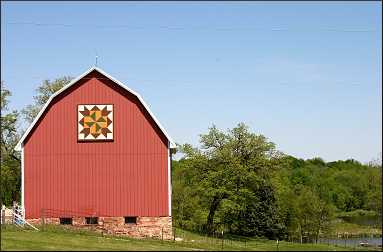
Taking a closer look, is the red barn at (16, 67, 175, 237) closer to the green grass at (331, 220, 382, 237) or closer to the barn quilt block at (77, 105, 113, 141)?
the barn quilt block at (77, 105, 113, 141)

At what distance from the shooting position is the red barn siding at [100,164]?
31.8 m

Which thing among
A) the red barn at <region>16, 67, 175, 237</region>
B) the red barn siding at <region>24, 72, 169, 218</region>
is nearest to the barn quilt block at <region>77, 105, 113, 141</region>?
the red barn at <region>16, 67, 175, 237</region>

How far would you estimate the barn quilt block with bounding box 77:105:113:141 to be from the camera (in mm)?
31875

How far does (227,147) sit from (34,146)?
58.6 feet

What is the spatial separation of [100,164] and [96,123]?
7.59ft

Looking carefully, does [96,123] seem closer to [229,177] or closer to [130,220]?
[130,220]

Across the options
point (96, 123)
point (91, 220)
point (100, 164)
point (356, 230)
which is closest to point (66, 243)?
point (91, 220)

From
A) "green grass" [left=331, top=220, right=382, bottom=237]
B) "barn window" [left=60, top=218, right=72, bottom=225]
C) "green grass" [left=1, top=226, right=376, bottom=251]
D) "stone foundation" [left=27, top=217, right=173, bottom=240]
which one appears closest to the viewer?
"green grass" [left=1, top=226, right=376, bottom=251]

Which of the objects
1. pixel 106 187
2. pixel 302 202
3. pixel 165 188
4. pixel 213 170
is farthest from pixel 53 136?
pixel 302 202

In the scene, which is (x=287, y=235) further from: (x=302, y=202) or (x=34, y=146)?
(x=34, y=146)

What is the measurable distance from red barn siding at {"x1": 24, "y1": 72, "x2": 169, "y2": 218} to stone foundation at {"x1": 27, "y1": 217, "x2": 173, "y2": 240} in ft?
1.14

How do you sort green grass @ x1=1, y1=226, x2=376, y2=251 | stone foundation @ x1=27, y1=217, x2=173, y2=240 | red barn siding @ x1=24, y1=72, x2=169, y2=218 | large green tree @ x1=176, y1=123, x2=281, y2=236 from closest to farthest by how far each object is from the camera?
green grass @ x1=1, y1=226, x2=376, y2=251
stone foundation @ x1=27, y1=217, x2=173, y2=240
red barn siding @ x1=24, y1=72, x2=169, y2=218
large green tree @ x1=176, y1=123, x2=281, y2=236

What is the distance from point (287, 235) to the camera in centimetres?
5538

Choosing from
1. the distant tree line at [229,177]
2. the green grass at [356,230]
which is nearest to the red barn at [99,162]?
the distant tree line at [229,177]
